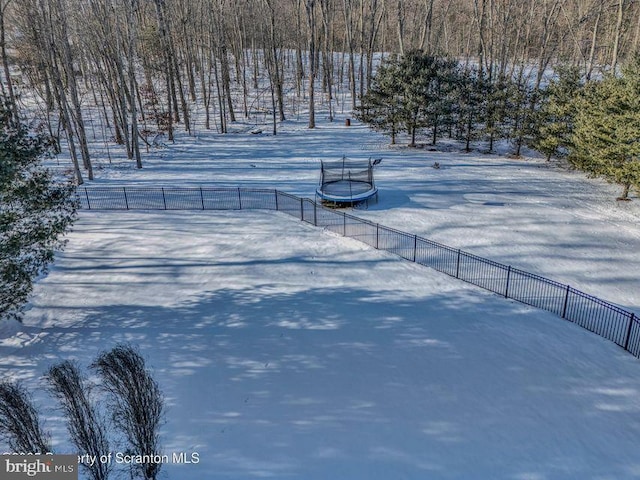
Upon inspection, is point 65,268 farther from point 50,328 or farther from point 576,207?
point 576,207

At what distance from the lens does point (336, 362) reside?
10320mm

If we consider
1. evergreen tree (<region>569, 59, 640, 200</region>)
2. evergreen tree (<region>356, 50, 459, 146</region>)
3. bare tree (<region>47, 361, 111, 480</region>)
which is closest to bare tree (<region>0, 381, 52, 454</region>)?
bare tree (<region>47, 361, 111, 480</region>)

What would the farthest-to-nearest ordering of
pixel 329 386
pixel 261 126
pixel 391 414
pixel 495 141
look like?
pixel 261 126 → pixel 495 141 → pixel 329 386 → pixel 391 414

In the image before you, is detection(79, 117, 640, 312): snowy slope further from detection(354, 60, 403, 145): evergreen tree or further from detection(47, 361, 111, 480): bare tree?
detection(47, 361, 111, 480): bare tree

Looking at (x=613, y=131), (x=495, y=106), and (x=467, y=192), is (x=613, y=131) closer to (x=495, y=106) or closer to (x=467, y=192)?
(x=467, y=192)

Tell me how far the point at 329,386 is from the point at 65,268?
437 inches

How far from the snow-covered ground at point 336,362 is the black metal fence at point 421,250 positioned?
0.65 m

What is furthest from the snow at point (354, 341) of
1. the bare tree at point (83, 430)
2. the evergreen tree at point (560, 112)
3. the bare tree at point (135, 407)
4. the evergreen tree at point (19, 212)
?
the evergreen tree at point (560, 112)

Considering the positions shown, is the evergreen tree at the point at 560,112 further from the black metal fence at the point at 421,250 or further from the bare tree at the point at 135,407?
the bare tree at the point at 135,407

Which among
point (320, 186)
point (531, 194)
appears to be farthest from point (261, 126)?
point (531, 194)

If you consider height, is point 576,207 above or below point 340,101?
below

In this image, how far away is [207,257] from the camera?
1559cm

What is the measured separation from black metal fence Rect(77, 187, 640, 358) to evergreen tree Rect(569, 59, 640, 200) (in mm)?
11792

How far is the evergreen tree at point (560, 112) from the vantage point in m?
26.8
